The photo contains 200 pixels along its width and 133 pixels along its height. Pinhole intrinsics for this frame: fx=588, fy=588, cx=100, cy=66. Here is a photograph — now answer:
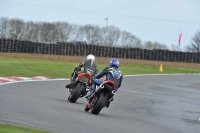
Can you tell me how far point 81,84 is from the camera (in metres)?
15.1

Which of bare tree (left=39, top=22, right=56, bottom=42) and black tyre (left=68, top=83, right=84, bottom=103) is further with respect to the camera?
bare tree (left=39, top=22, right=56, bottom=42)

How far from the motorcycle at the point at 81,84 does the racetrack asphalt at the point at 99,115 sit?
0.29 metres

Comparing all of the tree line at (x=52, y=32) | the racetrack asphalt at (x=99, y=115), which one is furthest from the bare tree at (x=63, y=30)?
the racetrack asphalt at (x=99, y=115)

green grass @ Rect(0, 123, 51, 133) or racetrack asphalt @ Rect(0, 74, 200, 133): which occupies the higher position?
green grass @ Rect(0, 123, 51, 133)

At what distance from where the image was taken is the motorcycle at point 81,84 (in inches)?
591

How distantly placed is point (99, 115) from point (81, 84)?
84.9 inches

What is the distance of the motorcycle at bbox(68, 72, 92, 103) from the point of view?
1500 centimetres

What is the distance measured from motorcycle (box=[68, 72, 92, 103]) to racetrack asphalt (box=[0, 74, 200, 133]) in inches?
11.4

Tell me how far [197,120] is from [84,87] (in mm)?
2984

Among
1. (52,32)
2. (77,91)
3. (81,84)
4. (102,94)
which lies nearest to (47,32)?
(52,32)

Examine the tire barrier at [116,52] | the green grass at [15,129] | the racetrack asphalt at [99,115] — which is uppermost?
the green grass at [15,129]

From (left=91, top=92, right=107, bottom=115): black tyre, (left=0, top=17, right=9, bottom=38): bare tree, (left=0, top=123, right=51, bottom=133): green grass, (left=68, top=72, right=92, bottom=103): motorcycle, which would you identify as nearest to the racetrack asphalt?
(left=91, top=92, right=107, bottom=115): black tyre

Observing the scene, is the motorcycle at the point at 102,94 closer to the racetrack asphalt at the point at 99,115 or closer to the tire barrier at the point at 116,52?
the racetrack asphalt at the point at 99,115

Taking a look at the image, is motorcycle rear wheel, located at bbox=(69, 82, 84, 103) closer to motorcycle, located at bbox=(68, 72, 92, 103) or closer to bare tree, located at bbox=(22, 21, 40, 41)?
motorcycle, located at bbox=(68, 72, 92, 103)
